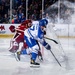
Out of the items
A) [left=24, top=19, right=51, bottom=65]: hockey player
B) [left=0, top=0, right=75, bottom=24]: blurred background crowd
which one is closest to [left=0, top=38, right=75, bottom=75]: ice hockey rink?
[left=24, top=19, right=51, bottom=65]: hockey player

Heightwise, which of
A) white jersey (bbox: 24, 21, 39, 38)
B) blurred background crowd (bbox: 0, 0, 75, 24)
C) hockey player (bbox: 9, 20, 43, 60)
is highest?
blurred background crowd (bbox: 0, 0, 75, 24)

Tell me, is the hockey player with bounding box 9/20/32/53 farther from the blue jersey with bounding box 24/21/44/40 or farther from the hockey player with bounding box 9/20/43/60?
the blue jersey with bounding box 24/21/44/40

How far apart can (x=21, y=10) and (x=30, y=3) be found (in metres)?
0.40

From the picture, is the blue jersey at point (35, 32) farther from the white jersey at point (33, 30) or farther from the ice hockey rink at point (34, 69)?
the ice hockey rink at point (34, 69)

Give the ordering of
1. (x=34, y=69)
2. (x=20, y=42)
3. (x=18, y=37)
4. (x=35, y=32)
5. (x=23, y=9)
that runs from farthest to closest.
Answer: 1. (x=23, y=9)
2. (x=20, y=42)
3. (x=18, y=37)
4. (x=35, y=32)
5. (x=34, y=69)

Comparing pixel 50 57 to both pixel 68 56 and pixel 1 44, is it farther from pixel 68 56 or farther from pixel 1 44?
pixel 1 44

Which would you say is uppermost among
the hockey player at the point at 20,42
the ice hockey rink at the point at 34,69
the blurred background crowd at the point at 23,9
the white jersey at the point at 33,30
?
the blurred background crowd at the point at 23,9

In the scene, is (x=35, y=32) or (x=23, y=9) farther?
(x=23, y=9)

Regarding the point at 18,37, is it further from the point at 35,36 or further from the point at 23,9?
the point at 23,9

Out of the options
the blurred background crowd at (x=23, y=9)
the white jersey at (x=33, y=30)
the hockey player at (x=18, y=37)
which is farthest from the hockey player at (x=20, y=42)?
the blurred background crowd at (x=23, y=9)

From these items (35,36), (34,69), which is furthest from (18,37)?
(34,69)

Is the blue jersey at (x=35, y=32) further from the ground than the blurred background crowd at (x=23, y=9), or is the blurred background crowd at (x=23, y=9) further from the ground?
the blurred background crowd at (x=23, y=9)

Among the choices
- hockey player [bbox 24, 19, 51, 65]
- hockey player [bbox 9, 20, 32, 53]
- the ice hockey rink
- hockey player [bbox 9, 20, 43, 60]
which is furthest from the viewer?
hockey player [bbox 9, 20, 32, 53]

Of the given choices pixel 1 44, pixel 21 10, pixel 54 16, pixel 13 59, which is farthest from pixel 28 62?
pixel 21 10
